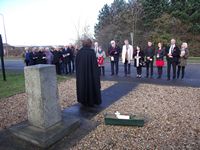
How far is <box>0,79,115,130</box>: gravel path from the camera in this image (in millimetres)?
6655

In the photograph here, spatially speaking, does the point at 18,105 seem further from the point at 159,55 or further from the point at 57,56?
the point at 159,55

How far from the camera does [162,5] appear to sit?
37.0 meters

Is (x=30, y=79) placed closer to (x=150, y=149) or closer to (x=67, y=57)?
(x=150, y=149)

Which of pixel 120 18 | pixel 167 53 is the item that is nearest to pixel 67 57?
pixel 167 53

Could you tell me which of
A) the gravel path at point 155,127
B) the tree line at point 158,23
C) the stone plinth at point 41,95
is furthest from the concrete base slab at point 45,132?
the tree line at point 158,23

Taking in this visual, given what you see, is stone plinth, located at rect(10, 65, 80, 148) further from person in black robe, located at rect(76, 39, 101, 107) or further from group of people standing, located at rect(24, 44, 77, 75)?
group of people standing, located at rect(24, 44, 77, 75)

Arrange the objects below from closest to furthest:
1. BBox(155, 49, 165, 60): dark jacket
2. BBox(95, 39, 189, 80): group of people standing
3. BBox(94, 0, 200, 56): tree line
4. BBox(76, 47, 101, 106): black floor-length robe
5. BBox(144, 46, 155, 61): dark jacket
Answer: BBox(76, 47, 101, 106): black floor-length robe → BBox(95, 39, 189, 80): group of people standing → BBox(155, 49, 165, 60): dark jacket → BBox(144, 46, 155, 61): dark jacket → BBox(94, 0, 200, 56): tree line

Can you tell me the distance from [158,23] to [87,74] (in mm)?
30233

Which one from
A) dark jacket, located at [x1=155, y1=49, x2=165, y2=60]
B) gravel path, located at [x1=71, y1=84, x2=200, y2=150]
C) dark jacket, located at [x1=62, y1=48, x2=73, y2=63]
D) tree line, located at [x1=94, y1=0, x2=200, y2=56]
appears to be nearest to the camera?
gravel path, located at [x1=71, y1=84, x2=200, y2=150]

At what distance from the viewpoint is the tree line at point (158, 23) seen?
33.3 m

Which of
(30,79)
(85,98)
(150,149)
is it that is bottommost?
(150,149)

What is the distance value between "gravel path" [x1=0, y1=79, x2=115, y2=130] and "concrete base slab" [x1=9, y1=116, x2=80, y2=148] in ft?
3.29

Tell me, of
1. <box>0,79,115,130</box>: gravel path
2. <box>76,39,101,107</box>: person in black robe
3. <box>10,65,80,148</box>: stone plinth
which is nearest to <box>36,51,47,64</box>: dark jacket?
<box>0,79,115,130</box>: gravel path

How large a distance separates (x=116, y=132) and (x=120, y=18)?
35.7m
